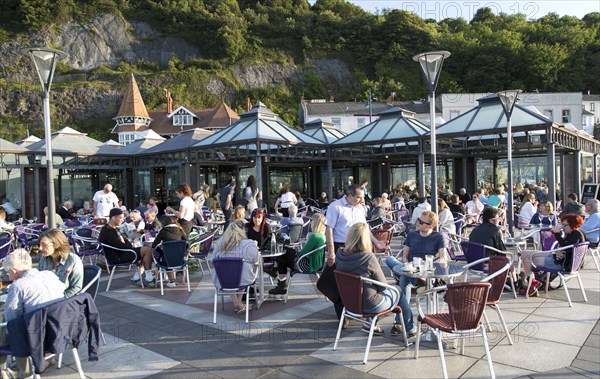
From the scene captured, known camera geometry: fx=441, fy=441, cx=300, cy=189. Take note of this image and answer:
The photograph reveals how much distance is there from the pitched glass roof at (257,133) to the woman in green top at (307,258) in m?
9.23

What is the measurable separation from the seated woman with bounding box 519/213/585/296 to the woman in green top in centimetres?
Result: 269

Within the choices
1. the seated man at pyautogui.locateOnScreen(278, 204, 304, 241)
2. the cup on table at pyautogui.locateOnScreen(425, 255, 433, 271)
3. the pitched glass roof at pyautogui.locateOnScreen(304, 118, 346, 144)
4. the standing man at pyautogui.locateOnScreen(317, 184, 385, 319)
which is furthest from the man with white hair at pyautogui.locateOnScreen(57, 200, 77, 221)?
the cup on table at pyautogui.locateOnScreen(425, 255, 433, 271)

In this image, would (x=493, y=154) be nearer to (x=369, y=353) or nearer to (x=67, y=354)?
(x=369, y=353)

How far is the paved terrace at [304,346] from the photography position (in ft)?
12.0

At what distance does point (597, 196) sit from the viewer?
14.8m

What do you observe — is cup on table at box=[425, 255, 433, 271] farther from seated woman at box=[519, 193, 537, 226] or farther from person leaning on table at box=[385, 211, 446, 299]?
seated woman at box=[519, 193, 537, 226]

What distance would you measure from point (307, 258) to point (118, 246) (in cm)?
298

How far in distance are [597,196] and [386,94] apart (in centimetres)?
4385

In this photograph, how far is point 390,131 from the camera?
17.0 meters

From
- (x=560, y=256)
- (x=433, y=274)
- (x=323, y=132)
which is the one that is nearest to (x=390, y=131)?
(x=323, y=132)

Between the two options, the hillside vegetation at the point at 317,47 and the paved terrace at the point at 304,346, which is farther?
the hillside vegetation at the point at 317,47

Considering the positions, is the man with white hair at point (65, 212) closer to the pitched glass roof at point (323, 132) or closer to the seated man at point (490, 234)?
the pitched glass roof at point (323, 132)

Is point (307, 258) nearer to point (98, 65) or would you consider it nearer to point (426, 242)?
point (426, 242)

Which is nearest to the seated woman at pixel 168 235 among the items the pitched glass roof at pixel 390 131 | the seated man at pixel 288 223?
the seated man at pixel 288 223
